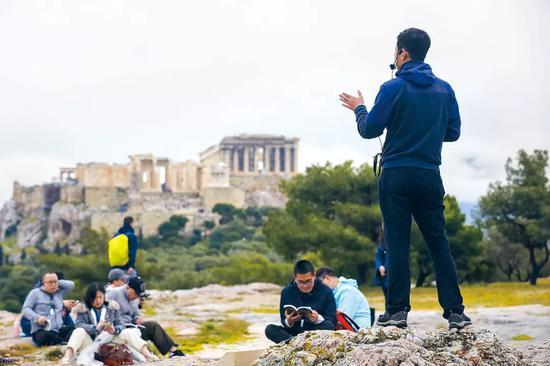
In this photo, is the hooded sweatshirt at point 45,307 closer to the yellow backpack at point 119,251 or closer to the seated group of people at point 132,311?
the seated group of people at point 132,311

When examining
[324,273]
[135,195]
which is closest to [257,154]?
[135,195]

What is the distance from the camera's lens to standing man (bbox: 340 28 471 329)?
4.54 metres

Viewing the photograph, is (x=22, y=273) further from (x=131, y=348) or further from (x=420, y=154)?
(x=420, y=154)

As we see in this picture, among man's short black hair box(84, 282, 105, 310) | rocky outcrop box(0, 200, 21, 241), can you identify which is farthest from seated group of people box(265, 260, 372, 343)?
rocky outcrop box(0, 200, 21, 241)

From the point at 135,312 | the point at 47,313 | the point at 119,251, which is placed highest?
the point at 119,251

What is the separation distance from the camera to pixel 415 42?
184 inches

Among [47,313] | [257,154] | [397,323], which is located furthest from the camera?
[257,154]

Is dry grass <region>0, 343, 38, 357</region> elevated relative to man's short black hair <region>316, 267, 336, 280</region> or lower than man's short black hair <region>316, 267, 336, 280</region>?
lower

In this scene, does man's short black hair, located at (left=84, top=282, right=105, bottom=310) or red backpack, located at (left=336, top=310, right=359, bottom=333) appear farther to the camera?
man's short black hair, located at (left=84, top=282, right=105, bottom=310)

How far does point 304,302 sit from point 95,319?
303 cm

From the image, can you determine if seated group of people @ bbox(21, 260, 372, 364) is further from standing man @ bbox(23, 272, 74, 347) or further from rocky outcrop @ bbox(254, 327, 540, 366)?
rocky outcrop @ bbox(254, 327, 540, 366)

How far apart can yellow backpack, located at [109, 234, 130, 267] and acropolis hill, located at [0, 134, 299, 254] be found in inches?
2532

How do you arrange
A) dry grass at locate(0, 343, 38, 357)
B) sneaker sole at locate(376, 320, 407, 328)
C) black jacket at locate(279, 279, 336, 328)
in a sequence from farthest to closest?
dry grass at locate(0, 343, 38, 357), black jacket at locate(279, 279, 336, 328), sneaker sole at locate(376, 320, 407, 328)

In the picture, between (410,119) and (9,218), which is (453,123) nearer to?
(410,119)
